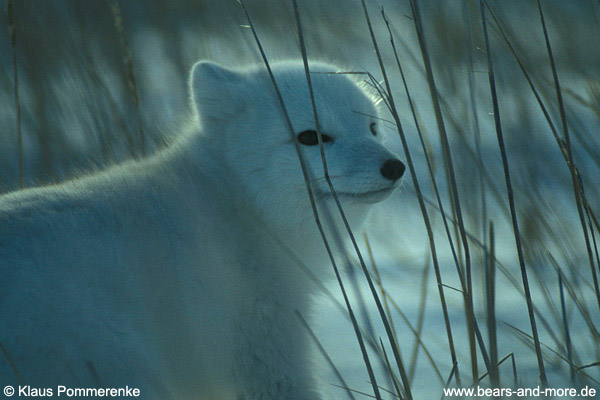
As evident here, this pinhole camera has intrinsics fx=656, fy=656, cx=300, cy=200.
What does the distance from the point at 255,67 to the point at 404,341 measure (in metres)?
1.17

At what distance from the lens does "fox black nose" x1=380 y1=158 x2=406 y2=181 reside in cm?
197

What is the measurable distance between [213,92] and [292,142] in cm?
32

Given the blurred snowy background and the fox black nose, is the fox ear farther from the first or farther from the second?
the fox black nose

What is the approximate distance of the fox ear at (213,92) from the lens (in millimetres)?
2160

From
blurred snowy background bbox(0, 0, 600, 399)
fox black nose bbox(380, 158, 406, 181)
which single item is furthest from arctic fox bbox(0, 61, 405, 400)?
blurred snowy background bbox(0, 0, 600, 399)

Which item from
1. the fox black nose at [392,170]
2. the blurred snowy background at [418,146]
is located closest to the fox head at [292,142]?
the fox black nose at [392,170]

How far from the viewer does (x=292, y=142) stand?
208cm

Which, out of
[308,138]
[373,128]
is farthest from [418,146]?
[308,138]

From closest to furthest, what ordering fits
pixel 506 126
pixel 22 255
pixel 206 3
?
1. pixel 22 255
2. pixel 506 126
3. pixel 206 3

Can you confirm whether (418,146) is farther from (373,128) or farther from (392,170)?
(392,170)

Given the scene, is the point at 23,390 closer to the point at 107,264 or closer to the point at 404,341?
the point at 107,264

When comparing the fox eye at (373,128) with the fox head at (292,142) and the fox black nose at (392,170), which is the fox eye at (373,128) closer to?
the fox head at (292,142)

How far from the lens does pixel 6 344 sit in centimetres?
130

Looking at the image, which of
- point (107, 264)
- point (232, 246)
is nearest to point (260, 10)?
point (232, 246)
